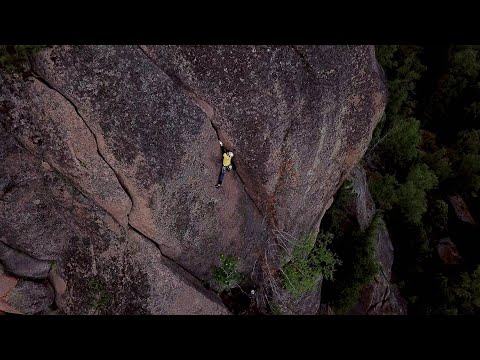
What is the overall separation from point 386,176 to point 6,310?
1870cm

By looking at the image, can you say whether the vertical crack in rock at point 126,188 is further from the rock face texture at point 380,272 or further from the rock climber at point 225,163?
the rock face texture at point 380,272

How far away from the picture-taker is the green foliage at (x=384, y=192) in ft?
69.2

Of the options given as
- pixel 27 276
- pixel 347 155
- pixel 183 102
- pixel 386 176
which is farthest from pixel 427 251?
pixel 27 276

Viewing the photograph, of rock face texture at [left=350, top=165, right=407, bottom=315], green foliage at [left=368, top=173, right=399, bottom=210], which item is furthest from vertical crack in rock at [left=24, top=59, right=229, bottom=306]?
green foliage at [left=368, top=173, right=399, bottom=210]

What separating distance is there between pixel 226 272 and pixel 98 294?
4.00m

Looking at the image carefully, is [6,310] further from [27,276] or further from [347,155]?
[347,155]

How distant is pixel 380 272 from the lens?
18.9m

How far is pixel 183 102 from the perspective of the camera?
361 inches

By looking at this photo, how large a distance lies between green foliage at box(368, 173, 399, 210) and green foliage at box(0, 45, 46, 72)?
696 inches

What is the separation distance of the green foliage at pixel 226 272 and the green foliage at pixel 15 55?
778cm

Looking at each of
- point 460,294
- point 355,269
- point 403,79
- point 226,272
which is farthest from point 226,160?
point 403,79

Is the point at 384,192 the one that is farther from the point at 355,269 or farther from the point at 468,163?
the point at 468,163

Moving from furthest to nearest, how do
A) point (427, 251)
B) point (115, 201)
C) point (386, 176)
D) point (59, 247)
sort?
point (427, 251) → point (386, 176) → point (59, 247) → point (115, 201)

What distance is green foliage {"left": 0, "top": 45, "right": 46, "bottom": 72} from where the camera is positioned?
26.2 ft
